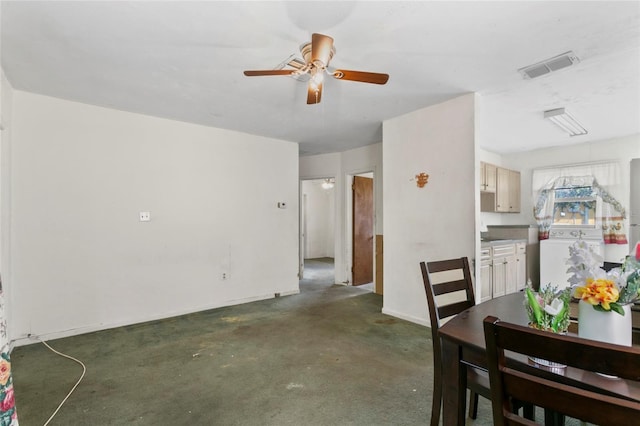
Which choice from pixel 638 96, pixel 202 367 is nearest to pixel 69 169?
pixel 202 367

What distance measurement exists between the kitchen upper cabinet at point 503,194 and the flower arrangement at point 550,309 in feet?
13.7

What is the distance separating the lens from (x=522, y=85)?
2.91 m

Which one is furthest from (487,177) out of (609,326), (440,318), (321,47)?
(609,326)

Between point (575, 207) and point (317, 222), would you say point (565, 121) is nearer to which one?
point (575, 207)

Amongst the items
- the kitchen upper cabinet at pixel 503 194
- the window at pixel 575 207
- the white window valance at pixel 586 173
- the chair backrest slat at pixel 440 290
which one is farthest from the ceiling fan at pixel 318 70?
the window at pixel 575 207

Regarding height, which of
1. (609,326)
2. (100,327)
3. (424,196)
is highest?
(424,196)

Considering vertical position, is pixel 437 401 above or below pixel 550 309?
below

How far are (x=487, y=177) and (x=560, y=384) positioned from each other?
4.79 m

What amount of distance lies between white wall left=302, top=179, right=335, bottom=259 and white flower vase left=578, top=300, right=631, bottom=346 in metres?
8.10

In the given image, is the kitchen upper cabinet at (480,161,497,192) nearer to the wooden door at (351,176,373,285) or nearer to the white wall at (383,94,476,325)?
the white wall at (383,94,476,325)

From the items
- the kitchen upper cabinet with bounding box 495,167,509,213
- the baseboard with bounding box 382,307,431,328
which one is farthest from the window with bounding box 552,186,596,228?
the baseboard with bounding box 382,307,431,328

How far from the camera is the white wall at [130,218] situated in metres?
3.09

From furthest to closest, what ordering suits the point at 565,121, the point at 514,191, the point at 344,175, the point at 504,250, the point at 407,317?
the point at 344,175 < the point at 514,191 < the point at 504,250 < the point at 565,121 < the point at 407,317

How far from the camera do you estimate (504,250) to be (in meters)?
4.37
